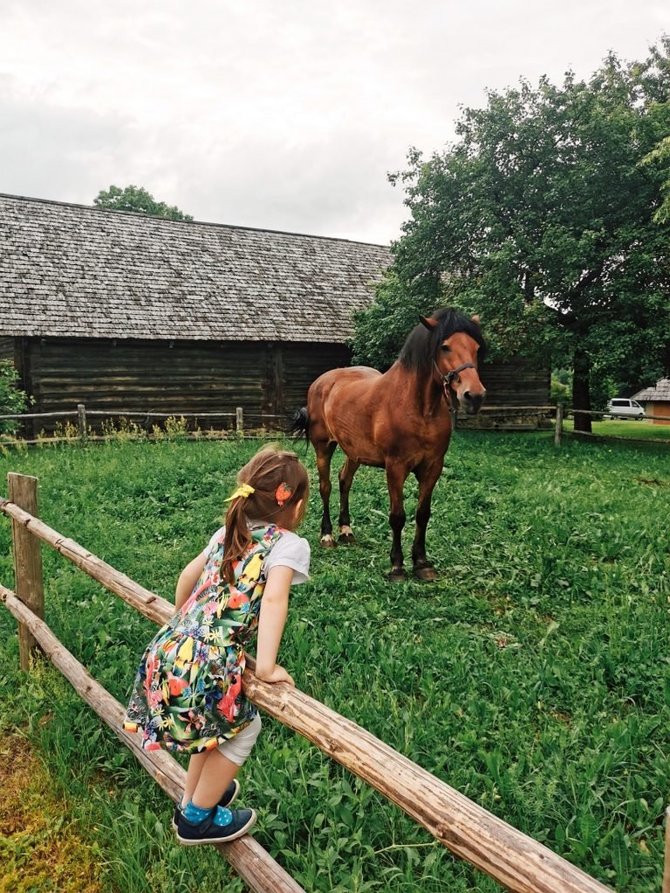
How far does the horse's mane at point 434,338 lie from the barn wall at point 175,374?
39.4 ft

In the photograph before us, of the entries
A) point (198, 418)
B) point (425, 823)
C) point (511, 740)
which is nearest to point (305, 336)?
point (198, 418)

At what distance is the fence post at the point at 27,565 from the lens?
3.98 m

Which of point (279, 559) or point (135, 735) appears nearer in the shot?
point (279, 559)

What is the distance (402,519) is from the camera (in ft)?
19.2

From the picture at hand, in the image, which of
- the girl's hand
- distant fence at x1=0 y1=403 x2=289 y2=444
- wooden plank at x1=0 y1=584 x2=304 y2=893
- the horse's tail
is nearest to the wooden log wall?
distant fence at x1=0 y1=403 x2=289 y2=444

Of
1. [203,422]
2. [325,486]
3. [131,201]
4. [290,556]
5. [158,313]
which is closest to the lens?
[290,556]

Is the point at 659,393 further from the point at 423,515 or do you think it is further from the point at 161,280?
the point at 423,515

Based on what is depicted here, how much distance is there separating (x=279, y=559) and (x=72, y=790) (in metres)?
1.85

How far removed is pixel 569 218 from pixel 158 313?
1079 cm

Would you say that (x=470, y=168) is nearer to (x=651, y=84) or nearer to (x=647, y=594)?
(x=651, y=84)

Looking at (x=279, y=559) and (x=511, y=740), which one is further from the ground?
(x=279, y=559)

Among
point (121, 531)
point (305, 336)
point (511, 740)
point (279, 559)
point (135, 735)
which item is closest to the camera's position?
point (279, 559)

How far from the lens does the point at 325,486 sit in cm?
735

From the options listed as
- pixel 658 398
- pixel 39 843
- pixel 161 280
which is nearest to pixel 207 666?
pixel 39 843
